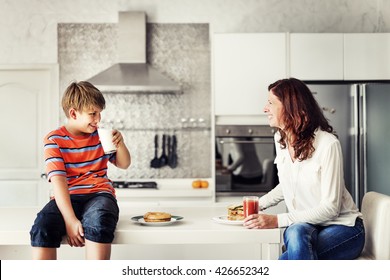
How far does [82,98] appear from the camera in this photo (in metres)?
1.78

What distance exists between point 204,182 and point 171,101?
0.74m

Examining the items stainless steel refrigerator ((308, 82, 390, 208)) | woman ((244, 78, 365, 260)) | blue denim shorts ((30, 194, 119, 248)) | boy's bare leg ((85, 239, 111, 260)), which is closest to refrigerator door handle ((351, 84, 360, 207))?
stainless steel refrigerator ((308, 82, 390, 208))

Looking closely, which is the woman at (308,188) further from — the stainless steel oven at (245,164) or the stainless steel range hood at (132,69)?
the stainless steel range hood at (132,69)

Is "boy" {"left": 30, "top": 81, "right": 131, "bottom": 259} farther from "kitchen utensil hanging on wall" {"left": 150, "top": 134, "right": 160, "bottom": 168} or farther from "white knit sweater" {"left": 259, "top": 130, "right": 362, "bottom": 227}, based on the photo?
"kitchen utensil hanging on wall" {"left": 150, "top": 134, "right": 160, "bottom": 168}

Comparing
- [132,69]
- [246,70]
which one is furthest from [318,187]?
[132,69]

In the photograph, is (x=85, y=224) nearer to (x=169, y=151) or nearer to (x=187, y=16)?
(x=169, y=151)

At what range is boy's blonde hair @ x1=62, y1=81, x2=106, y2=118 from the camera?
1781 mm

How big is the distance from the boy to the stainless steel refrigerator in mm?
2284

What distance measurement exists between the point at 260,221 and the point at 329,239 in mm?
271

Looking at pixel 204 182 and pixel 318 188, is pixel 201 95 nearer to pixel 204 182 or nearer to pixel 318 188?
pixel 204 182

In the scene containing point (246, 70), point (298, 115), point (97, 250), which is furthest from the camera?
point (246, 70)

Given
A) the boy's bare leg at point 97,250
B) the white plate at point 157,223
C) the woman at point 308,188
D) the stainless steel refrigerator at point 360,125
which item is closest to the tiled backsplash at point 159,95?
the stainless steel refrigerator at point 360,125

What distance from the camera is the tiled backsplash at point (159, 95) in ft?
A: 14.3
